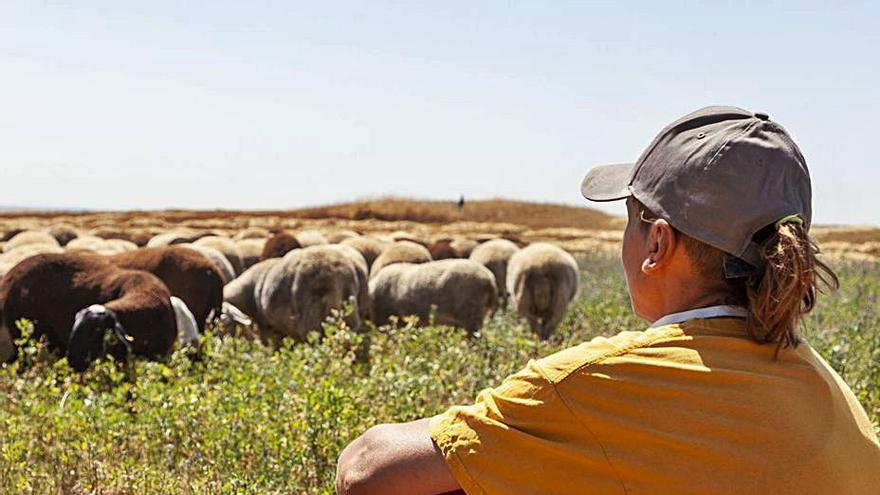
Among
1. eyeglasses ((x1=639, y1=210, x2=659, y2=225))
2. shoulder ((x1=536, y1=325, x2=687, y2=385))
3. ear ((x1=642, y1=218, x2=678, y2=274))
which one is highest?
eyeglasses ((x1=639, y1=210, x2=659, y2=225))

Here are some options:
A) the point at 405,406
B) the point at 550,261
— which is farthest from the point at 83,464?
the point at 550,261

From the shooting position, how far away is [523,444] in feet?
7.75

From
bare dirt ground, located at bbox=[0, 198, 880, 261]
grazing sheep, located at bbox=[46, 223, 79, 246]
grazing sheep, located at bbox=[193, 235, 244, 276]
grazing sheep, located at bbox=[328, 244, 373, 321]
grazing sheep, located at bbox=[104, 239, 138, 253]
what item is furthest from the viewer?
bare dirt ground, located at bbox=[0, 198, 880, 261]

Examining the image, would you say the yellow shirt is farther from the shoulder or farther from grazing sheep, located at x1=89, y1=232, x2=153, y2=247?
grazing sheep, located at x1=89, y1=232, x2=153, y2=247

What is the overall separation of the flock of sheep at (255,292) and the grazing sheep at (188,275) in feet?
0.05

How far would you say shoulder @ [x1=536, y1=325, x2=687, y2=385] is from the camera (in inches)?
93.4

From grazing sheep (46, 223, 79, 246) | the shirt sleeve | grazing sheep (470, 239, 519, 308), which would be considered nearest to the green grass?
the shirt sleeve

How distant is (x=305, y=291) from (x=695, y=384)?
13.6 m

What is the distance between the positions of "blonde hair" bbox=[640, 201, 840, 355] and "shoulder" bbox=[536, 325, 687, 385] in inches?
7.1

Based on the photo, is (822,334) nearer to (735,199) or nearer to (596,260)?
(735,199)

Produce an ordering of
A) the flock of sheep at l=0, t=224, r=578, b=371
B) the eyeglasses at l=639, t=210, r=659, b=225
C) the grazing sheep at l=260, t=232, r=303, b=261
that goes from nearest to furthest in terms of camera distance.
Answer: the eyeglasses at l=639, t=210, r=659, b=225
the flock of sheep at l=0, t=224, r=578, b=371
the grazing sheep at l=260, t=232, r=303, b=261

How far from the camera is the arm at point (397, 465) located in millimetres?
2494

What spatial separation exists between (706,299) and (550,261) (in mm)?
13741

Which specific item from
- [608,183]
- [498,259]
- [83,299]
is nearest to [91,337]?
[83,299]
